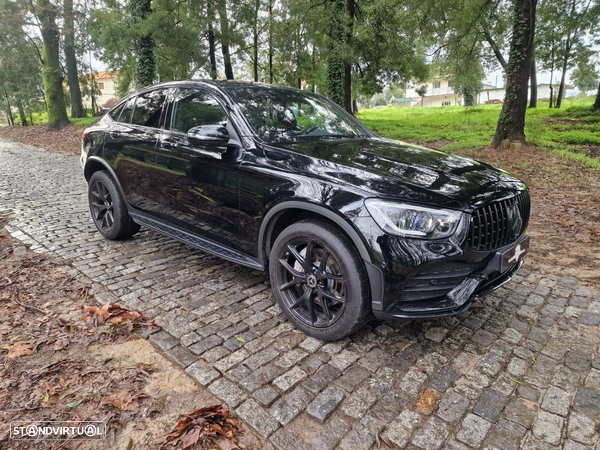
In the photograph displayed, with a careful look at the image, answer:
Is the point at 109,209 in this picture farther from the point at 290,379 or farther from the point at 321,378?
the point at 321,378

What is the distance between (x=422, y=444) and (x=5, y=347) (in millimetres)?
2643

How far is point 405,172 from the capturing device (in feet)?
8.80

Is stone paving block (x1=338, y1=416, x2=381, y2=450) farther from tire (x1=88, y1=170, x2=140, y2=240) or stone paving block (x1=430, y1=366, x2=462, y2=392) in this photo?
tire (x1=88, y1=170, x2=140, y2=240)

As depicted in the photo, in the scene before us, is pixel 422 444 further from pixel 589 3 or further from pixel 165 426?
pixel 589 3

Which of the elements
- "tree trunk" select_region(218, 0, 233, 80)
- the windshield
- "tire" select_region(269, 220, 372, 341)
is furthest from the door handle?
"tree trunk" select_region(218, 0, 233, 80)

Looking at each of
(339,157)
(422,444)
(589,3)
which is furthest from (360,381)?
(589,3)

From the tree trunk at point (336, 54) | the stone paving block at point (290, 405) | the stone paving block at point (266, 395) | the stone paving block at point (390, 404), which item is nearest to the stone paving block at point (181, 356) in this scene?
the stone paving block at point (266, 395)

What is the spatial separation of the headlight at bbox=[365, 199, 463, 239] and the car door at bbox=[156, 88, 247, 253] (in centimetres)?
124

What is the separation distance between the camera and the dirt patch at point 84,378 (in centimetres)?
205

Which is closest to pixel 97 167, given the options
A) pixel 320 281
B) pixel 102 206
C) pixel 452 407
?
pixel 102 206

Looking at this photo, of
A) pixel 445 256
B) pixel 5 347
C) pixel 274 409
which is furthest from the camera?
pixel 5 347

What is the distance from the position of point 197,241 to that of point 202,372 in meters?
1.37

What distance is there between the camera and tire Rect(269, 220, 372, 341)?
251 cm

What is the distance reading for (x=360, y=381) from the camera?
2.42m
